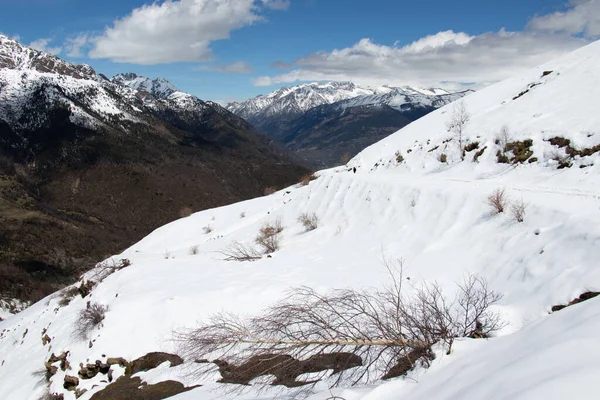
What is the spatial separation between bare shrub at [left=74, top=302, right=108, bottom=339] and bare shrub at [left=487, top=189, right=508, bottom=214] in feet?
47.5

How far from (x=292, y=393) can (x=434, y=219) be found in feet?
32.4

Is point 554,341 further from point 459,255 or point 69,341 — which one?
point 69,341

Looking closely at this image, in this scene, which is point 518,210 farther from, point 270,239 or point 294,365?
point 270,239

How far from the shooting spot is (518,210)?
11039 mm

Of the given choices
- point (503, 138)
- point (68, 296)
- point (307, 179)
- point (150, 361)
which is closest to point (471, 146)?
point (503, 138)

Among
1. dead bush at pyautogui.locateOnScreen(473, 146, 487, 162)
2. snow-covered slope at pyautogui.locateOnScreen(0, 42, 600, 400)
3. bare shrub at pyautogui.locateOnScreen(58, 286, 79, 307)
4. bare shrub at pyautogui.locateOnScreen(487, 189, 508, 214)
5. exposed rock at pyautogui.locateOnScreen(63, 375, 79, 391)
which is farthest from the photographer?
dead bush at pyautogui.locateOnScreen(473, 146, 487, 162)

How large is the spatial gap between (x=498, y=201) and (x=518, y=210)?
36.2 inches

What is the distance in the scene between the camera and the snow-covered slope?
4.38m

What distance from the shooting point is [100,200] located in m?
191

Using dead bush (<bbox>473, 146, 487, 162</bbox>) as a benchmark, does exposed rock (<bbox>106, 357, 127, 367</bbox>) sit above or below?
below

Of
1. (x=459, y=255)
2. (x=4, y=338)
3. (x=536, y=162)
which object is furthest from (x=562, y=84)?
(x=4, y=338)

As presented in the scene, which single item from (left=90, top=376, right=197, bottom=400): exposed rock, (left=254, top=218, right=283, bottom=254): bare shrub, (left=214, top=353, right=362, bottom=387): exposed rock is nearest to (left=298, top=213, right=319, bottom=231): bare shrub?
(left=254, top=218, right=283, bottom=254): bare shrub

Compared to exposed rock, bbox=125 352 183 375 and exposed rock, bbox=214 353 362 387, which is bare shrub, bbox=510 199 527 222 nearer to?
exposed rock, bbox=214 353 362 387

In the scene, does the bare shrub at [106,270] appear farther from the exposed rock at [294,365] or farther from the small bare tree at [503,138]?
the small bare tree at [503,138]
